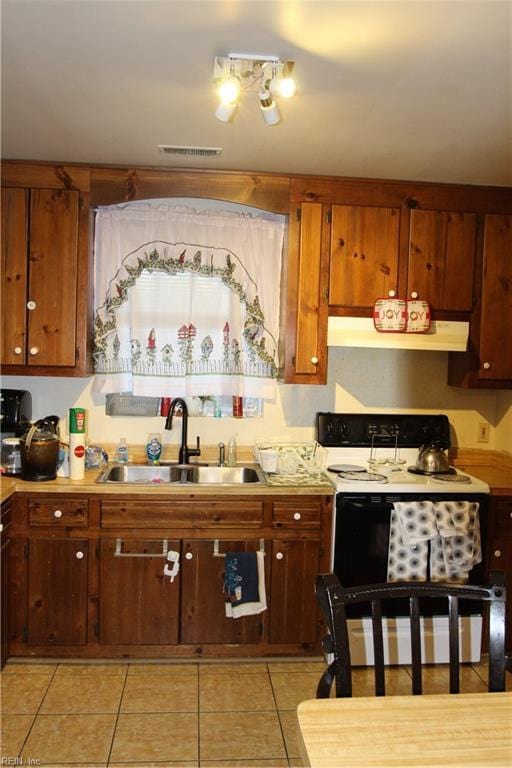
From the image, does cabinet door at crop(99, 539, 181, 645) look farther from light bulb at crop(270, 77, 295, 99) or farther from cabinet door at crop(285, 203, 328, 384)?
light bulb at crop(270, 77, 295, 99)

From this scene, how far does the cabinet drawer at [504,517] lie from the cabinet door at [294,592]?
90cm

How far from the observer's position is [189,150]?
114 inches

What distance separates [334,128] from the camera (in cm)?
255

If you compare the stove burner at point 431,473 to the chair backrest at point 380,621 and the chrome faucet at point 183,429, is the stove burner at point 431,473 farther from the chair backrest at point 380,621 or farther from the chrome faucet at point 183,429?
the chair backrest at point 380,621

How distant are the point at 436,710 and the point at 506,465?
2473mm

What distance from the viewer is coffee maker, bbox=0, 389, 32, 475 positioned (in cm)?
310

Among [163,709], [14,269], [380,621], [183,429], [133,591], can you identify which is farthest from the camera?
[183,429]

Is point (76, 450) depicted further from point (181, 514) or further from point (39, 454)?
point (181, 514)

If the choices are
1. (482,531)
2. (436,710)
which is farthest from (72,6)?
(482,531)

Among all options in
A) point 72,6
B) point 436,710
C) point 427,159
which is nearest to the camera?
point 436,710

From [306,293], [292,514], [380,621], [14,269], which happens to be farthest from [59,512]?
[380,621]

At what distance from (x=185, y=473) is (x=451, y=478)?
1.37 metres

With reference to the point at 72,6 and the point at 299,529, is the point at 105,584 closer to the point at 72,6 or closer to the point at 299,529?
the point at 299,529

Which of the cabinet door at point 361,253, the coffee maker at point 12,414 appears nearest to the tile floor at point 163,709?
the coffee maker at point 12,414
